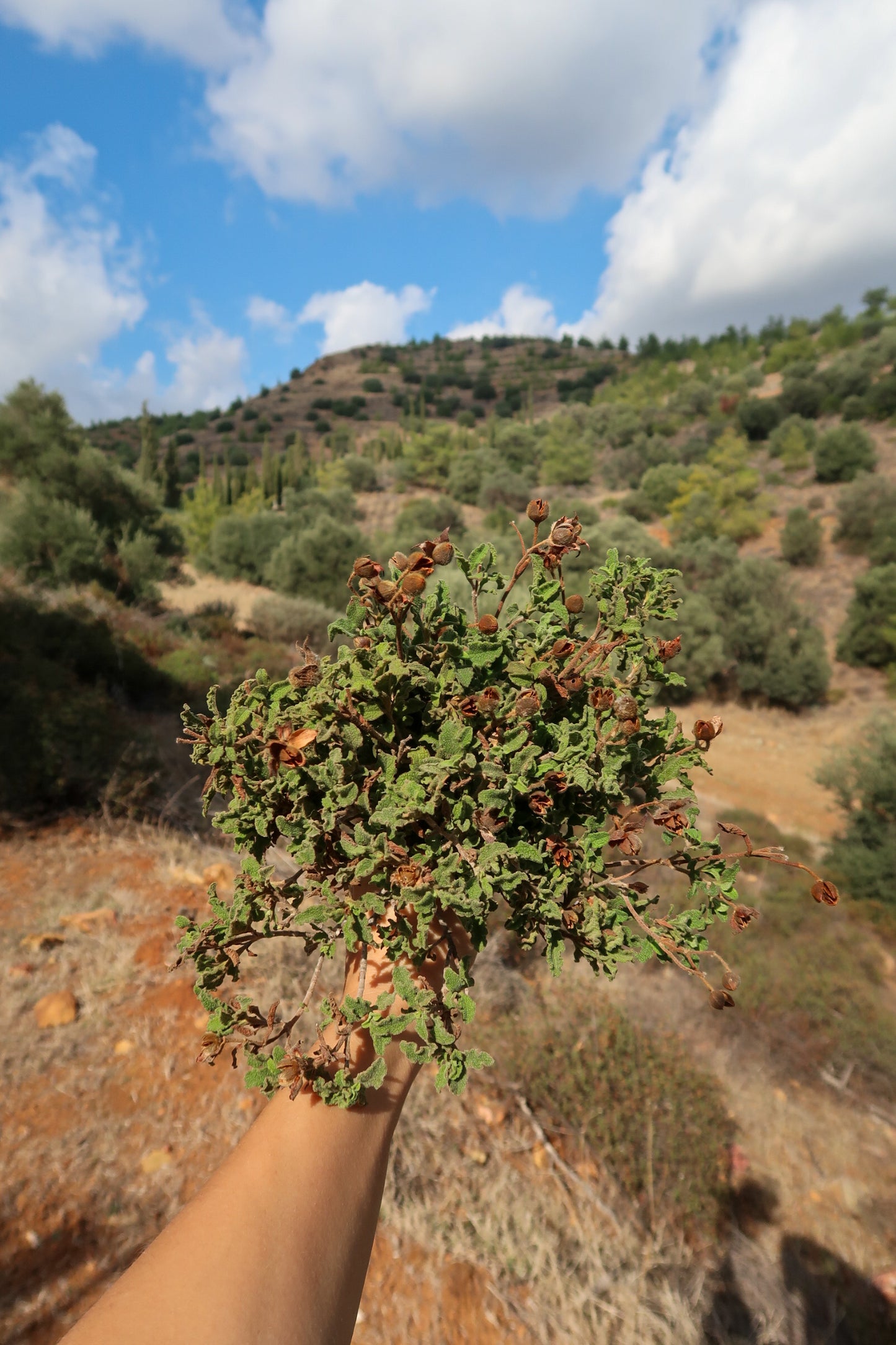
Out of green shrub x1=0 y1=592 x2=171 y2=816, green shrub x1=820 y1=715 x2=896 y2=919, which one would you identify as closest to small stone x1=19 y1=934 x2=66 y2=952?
green shrub x1=0 y1=592 x2=171 y2=816

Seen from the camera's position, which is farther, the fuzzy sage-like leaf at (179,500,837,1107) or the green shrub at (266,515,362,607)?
the green shrub at (266,515,362,607)

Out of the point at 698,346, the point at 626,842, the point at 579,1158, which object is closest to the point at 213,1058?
the point at 626,842

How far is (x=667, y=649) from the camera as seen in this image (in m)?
1.52

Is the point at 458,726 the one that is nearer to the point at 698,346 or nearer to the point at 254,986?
the point at 254,986

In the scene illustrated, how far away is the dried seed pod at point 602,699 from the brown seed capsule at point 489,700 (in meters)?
0.22

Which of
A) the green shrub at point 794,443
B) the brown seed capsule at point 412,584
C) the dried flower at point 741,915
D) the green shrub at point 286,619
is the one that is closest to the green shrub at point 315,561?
the green shrub at point 286,619

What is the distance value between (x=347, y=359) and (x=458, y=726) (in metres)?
130

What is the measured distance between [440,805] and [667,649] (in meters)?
0.66

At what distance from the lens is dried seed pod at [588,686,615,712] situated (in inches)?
55.5

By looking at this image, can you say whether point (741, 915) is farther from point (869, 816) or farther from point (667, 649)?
point (869, 816)

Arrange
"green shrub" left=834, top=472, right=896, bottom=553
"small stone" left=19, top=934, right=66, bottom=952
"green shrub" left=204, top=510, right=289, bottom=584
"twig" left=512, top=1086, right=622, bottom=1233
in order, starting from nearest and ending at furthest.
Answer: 1. "twig" left=512, top=1086, right=622, bottom=1233
2. "small stone" left=19, top=934, right=66, bottom=952
3. "green shrub" left=834, top=472, right=896, bottom=553
4. "green shrub" left=204, top=510, right=289, bottom=584

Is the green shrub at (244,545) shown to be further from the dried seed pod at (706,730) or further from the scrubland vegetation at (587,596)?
the dried seed pod at (706,730)

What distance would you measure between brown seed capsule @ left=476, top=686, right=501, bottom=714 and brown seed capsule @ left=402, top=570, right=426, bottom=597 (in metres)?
0.28

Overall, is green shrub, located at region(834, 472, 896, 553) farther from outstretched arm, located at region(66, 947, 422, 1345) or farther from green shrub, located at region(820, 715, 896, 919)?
outstretched arm, located at region(66, 947, 422, 1345)
